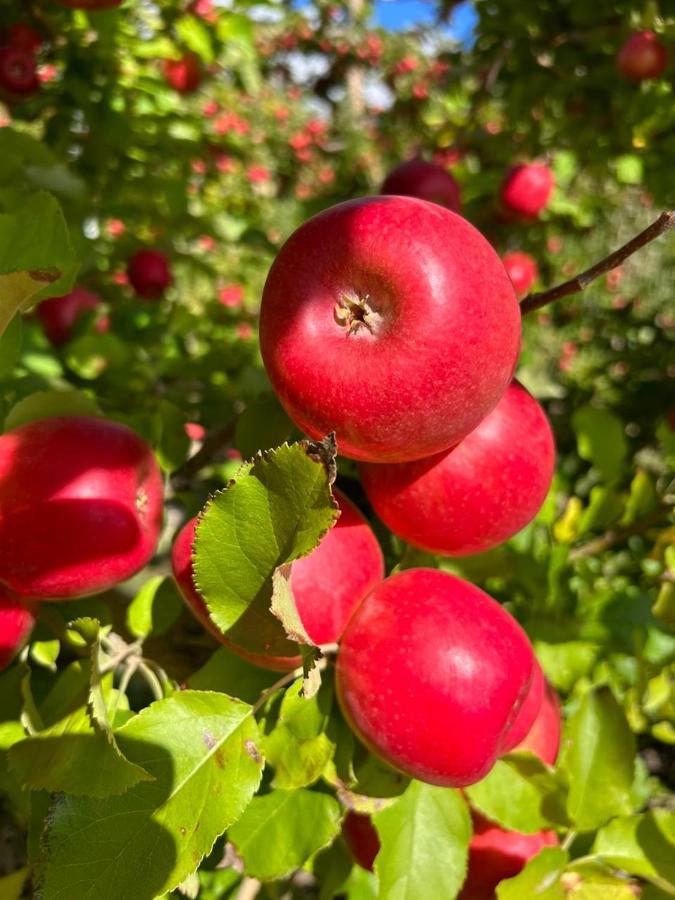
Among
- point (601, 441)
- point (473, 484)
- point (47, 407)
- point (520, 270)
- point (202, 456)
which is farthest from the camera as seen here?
point (520, 270)

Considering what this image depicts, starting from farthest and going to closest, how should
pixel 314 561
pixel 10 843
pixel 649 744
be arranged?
pixel 649 744
pixel 10 843
pixel 314 561

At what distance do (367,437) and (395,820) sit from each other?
1.22 ft

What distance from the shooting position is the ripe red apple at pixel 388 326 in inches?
20.7

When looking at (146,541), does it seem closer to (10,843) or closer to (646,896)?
(646,896)

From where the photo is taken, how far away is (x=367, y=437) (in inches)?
21.1

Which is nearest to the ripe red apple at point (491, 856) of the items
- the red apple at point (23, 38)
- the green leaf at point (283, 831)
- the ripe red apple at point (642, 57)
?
the green leaf at point (283, 831)

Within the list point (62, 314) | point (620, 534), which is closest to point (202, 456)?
point (620, 534)

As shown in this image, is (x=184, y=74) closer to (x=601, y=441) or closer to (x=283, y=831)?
(x=601, y=441)

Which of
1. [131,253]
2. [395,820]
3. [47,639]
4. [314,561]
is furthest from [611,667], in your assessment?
[131,253]

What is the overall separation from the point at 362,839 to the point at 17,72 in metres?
1.40

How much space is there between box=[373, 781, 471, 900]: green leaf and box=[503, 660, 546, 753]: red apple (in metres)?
0.08

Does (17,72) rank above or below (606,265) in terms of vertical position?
below

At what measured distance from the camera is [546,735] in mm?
836

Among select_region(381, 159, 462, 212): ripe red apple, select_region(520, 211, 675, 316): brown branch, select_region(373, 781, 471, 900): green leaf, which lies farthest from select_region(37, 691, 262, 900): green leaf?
select_region(381, 159, 462, 212): ripe red apple
